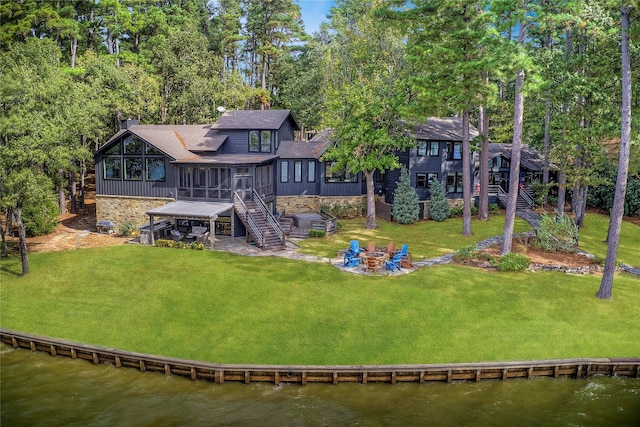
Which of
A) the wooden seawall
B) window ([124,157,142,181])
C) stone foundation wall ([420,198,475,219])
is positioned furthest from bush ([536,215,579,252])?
window ([124,157,142,181])

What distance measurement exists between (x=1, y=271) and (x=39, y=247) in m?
4.00

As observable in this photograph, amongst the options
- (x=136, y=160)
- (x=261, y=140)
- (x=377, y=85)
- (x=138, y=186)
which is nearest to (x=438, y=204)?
(x=377, y=85)

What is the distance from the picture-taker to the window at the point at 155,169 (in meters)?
31.8

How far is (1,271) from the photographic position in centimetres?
2395

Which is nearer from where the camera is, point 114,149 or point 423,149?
point 114,149

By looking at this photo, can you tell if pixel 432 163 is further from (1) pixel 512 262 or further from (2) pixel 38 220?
(2) pixel 38 220

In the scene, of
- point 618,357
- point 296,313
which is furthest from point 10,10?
point 618,357

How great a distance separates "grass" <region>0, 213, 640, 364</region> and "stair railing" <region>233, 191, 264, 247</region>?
3.27 meters

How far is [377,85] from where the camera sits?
31.3 meters

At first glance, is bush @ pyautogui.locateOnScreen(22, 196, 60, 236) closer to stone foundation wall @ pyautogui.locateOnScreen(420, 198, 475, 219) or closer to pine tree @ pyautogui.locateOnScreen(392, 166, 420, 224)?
pine tree @ pyautogui.locateOnScreen(392, 166, 420, 224)

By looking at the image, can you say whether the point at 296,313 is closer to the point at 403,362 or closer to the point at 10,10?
the point at 403,362

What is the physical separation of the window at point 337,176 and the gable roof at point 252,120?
525 centimetres

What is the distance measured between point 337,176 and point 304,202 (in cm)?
349

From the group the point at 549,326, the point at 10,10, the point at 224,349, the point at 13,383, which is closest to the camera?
the point at 13,383
